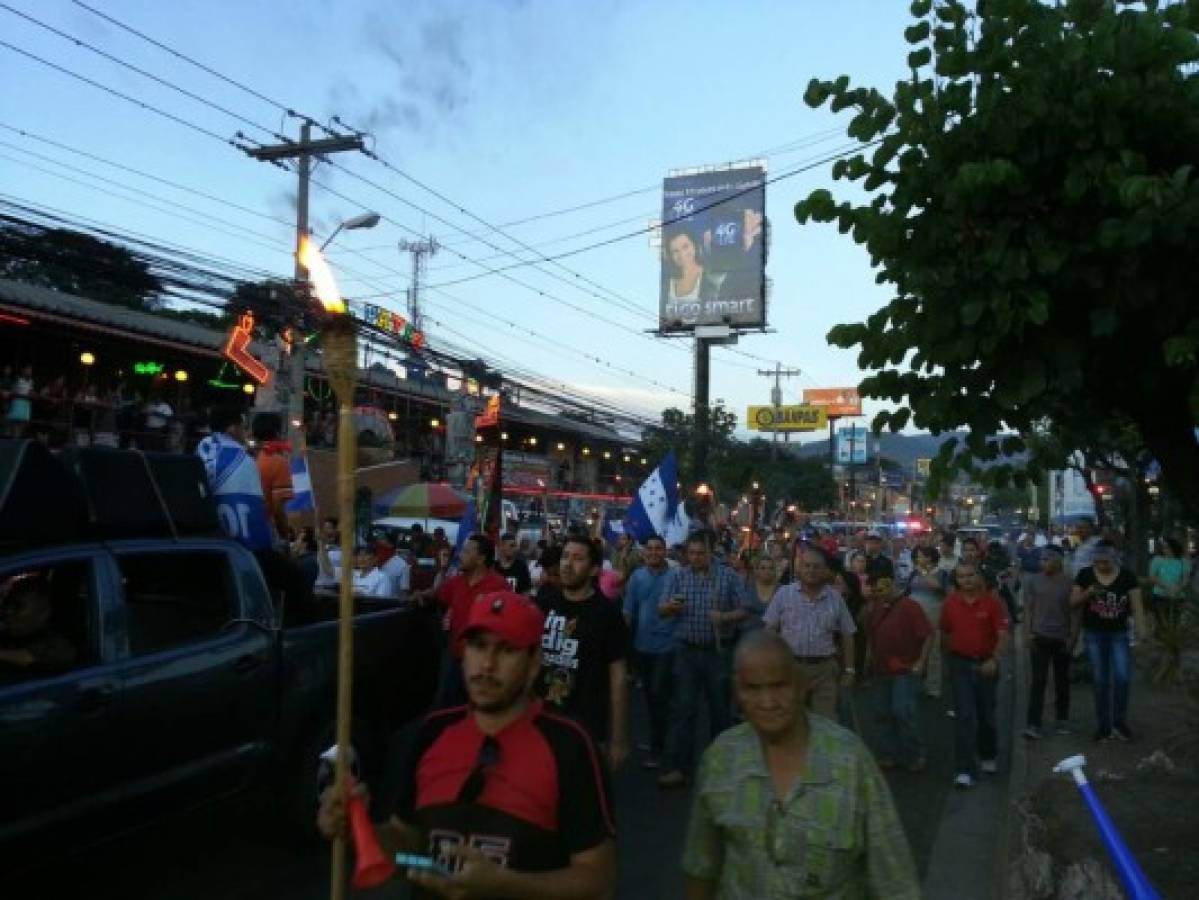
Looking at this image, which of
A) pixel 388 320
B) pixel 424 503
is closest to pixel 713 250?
pixel 388 320

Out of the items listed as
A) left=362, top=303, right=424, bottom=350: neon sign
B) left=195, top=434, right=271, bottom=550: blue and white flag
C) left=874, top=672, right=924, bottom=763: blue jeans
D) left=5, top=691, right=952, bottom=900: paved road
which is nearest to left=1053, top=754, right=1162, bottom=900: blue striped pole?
left=5, top=691, right=952, bottom=900: paved road

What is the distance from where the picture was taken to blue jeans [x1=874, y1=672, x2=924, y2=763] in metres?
8.52

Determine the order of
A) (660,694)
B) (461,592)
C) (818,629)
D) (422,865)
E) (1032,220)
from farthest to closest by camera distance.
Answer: (660,694), (818,629), (461,592), (1032,220), (422,865)

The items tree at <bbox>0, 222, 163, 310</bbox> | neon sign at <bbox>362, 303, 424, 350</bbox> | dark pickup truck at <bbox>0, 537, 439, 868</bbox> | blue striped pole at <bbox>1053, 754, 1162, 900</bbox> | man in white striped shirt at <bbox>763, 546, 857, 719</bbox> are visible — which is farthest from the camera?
neon sign at <bbox>362, 303, 424, 350</bbox>

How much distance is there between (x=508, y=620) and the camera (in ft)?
8.73

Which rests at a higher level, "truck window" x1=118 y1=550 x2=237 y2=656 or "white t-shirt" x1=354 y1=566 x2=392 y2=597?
"truck window" x1=118 y1=550 x2=237 y2=656

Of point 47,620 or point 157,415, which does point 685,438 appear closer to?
point 157,415

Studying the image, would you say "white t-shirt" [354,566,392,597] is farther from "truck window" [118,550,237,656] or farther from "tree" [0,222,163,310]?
"tree" [0,222,163,310]

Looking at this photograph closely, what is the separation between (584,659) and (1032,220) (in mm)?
3198

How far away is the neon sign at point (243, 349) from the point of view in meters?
18.0

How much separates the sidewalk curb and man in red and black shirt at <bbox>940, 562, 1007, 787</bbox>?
28 centimetres

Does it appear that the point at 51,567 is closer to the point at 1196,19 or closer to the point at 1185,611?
the point at 1196,19

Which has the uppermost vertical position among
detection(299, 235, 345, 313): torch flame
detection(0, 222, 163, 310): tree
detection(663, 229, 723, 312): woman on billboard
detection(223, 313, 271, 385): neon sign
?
detection(663, 229, 723, 312): woman on billboard

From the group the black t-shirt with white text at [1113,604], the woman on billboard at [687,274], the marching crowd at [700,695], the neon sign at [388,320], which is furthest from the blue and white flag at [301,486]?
the woman on billboard at [687,274]
